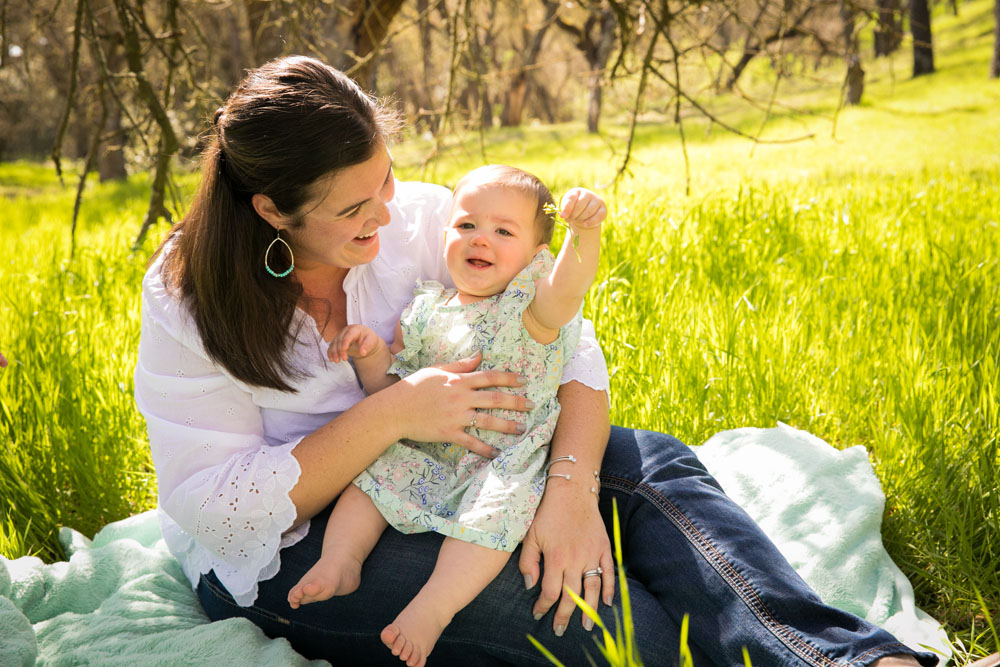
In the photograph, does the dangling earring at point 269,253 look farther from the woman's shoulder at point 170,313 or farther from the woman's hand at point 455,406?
the woman's hand at point 455,406

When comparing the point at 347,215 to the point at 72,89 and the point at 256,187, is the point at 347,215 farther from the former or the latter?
the point at 72,89

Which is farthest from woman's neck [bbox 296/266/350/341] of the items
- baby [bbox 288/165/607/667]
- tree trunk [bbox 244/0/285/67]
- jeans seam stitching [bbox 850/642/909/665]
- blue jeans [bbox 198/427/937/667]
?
tree trunk [bbox 244/0/285/67]

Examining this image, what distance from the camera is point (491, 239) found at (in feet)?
6.98

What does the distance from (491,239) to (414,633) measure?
986 mm

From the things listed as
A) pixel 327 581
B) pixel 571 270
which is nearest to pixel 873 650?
pixel 571 270

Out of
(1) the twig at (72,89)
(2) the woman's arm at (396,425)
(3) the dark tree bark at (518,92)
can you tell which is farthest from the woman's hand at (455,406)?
(3) the dark tree bark at (518,92)

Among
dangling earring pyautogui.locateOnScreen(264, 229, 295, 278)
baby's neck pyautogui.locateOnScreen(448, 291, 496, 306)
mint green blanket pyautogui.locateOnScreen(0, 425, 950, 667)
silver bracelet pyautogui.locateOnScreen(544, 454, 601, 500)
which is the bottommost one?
mint green blanket pyautogui.locateOnScreen(0, 425, 950, 667)

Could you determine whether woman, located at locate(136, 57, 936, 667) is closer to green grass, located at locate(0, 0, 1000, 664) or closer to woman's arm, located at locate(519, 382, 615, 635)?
woman's arm, located at locate(519, 382, 615, 635)

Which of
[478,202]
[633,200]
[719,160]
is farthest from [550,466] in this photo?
[719,160]

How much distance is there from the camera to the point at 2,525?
243 centimetres

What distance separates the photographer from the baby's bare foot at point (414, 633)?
1639 millimetres

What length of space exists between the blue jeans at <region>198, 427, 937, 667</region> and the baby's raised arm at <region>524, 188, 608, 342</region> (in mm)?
411

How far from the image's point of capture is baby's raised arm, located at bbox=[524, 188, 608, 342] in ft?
5.79

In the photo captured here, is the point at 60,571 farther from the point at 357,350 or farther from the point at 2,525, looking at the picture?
the point at 357,350
